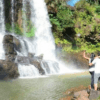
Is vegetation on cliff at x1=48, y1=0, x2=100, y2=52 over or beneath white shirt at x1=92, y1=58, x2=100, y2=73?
over

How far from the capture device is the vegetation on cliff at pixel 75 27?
23911 mm

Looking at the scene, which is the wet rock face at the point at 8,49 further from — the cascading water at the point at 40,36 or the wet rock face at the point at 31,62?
the cascading water at the point at 40,36

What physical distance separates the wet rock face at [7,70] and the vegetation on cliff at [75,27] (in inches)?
435

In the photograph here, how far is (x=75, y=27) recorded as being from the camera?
26.0m

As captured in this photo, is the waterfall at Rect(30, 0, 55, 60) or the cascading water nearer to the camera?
the cascading water

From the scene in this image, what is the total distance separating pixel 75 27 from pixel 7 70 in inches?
637

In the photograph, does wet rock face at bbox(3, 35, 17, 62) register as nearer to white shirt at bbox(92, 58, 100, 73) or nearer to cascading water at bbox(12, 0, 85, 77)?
cascading water at bbox(12, 0, 85, 77)

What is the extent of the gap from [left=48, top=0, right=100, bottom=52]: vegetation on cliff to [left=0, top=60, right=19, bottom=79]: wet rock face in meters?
11.1

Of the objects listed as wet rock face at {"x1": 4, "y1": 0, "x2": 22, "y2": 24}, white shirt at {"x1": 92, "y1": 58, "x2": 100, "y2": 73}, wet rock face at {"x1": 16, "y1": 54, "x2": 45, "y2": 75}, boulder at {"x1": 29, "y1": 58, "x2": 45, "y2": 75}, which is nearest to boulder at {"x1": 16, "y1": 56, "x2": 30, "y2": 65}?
wet rock face at {"x1": 16, "y1": 54, "x2": 45, "y2": 75}

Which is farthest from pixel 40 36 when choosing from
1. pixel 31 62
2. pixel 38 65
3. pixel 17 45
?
pixel 38 65

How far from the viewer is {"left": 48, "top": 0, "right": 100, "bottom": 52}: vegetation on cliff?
23.9 metres

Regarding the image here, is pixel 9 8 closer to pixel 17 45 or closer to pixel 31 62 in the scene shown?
pixel 17 45

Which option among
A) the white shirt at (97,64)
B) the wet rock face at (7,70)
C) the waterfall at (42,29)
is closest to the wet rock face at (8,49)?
the wet rock face at (7,70)

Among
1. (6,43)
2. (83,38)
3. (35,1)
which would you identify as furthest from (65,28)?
(6,43)
